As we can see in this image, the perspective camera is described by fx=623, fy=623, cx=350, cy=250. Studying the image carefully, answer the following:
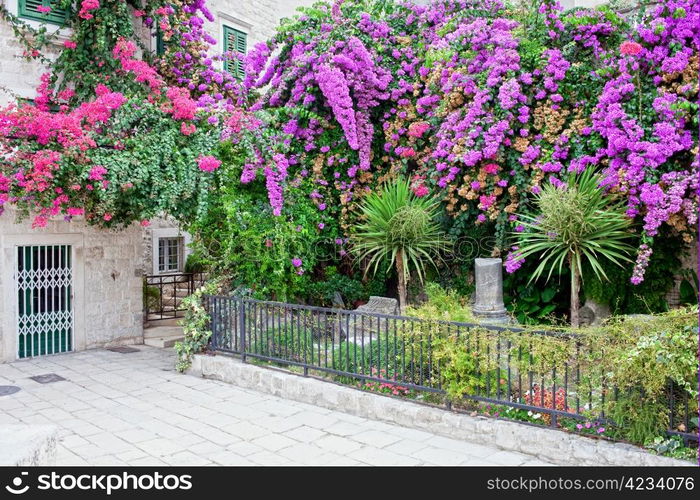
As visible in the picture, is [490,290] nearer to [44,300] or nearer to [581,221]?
[581,221]

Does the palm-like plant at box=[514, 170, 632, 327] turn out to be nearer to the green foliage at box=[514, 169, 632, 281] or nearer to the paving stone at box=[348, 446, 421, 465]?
the green foliage at box=[514, 169, 632, 281]

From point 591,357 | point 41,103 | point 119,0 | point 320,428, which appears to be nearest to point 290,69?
point 119,0

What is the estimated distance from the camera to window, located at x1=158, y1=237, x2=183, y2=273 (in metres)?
15.7

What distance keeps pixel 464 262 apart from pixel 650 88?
13.0ft

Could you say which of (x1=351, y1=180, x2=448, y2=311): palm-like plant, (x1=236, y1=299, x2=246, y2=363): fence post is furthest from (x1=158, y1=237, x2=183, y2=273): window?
(x1=236, y1=299, x2=246, y2=363): fence post

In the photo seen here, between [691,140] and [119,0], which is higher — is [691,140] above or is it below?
below

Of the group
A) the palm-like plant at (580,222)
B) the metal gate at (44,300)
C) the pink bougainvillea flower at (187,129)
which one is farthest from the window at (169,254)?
the palm-like plant at (580,222)

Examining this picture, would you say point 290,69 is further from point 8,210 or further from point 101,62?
point 8,210

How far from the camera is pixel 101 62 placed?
10.5m

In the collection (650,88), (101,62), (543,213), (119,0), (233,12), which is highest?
(233,12)

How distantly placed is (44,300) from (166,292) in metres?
4.95

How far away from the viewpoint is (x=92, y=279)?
36.8 feet

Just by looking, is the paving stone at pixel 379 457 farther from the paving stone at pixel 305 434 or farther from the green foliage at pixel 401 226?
the green foliage at pixel 401 226

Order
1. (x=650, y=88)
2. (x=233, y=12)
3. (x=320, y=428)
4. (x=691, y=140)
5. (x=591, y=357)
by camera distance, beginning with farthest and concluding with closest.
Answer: (x=233, y=12)
(x=650, y=88)
(x=691, y=140)
(x=320, y=428)
(x=591, y=357)
